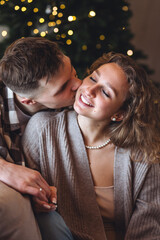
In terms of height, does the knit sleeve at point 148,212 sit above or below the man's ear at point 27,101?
below

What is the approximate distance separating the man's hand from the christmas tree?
36.8 inches

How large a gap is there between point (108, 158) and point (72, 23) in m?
0.99

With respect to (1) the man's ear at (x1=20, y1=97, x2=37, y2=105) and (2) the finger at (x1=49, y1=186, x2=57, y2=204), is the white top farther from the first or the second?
(1) the man's ear at (x1=20, y1=97, x2=37, y2=105)

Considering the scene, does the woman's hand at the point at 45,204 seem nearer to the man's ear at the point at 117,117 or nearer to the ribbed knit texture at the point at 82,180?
the ribbed knit texture at the point at 82,180

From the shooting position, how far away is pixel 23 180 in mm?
1090

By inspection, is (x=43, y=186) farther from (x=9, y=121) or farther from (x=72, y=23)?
(x=72, y=23)

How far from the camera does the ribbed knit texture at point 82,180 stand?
131 cm

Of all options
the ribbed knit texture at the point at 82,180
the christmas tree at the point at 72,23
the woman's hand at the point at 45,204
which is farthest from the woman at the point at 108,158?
the christmas tree at the point at 72,23

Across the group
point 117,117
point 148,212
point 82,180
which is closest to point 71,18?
point 117,117

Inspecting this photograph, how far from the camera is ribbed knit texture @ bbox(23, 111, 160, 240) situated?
1312 mm

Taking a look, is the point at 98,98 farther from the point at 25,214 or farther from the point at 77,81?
the point at 25,214

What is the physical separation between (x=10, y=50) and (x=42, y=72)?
0.21 metres

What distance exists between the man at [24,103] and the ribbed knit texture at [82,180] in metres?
0.10

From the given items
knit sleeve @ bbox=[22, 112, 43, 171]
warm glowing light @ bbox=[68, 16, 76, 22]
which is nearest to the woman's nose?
knit sleeve @ bbox=[22, 112, 43, 171]
